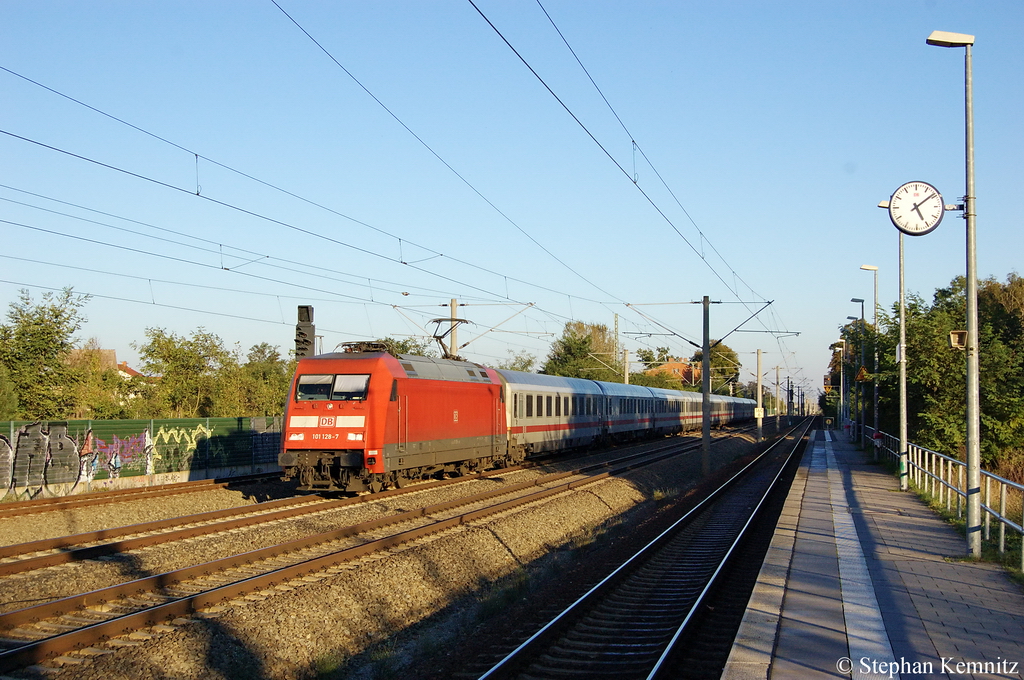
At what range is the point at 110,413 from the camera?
2784 centimetres

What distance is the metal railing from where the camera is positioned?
34.0 feet

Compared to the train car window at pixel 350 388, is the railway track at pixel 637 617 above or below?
below

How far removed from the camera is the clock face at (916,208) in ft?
42.9

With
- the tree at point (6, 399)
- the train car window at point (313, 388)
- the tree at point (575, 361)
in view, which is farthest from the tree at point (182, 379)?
the tree at point (575, 361)

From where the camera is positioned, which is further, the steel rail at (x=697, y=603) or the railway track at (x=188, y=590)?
the railway track at (x=188, y=590)

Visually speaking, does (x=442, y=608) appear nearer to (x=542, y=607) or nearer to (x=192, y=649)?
(x=542, y=607)

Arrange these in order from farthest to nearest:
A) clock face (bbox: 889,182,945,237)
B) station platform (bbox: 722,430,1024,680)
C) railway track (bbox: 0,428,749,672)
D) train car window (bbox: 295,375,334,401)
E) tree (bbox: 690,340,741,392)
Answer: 1. tree (bbox: 690,340,741,392)
2. train car window (bbox: 295,375,334,401)
3. clock face (bbox: 889,182,945,237)
4. railway track (bbox: 0,428,749,672)
5. station platform (bbox: 722,430,1024,680)

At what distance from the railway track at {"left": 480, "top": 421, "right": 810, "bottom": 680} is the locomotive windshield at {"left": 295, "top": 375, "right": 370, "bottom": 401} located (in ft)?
22.7

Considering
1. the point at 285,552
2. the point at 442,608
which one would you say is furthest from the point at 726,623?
the point at 285,552

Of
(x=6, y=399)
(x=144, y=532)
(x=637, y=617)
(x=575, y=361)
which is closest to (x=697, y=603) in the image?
(x=637, y=617)

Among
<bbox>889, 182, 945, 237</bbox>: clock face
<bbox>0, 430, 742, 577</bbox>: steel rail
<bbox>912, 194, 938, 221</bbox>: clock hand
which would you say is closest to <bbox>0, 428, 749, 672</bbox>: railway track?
<bbox>0, 430, 742, 577</bbox>: steel rail

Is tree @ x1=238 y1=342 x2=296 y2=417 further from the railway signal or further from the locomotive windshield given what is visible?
the locomotive windshield

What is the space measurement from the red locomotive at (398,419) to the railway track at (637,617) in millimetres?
6379

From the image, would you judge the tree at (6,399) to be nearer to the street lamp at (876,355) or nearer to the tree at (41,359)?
the tree at (41,359)
